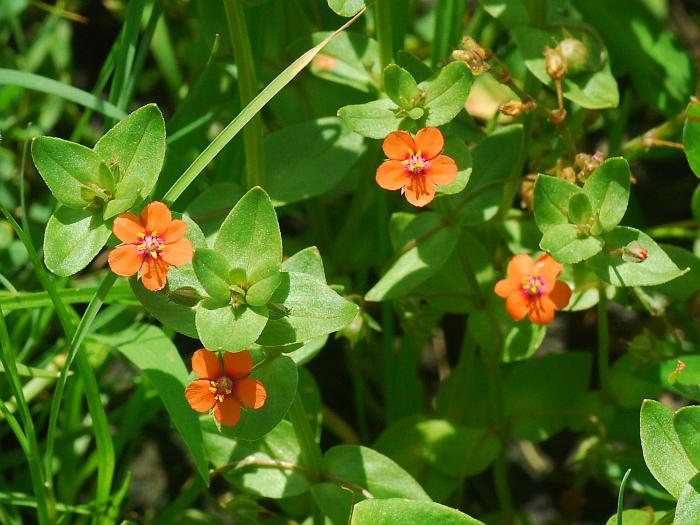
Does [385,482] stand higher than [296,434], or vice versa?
[296,434]

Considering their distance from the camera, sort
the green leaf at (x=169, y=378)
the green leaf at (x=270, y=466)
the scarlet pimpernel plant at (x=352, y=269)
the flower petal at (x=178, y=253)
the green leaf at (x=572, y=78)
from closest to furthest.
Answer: the flower petal at (x=178, y=253) → the scarlet pimpernel plant at (x=352, y=269) → the green leaf at (x=169, y=378) → the green leaf at (x=270, y=466) → the green leaf at (x=572, y=78)

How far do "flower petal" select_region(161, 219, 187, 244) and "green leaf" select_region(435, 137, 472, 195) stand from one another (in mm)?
407

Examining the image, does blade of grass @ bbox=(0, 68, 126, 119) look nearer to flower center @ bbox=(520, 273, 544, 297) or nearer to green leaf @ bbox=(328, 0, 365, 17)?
green leaf @ bbox=(328, 0, 365, 17)

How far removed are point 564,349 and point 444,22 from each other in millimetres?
821

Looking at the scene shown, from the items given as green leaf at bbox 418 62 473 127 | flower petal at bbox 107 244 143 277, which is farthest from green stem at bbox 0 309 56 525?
green leaf at bbox 418 62 473 127

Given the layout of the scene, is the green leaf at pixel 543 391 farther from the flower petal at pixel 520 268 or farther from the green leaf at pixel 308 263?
the green leaf at pixel 308 263

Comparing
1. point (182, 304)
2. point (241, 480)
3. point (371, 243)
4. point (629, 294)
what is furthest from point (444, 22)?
point (241, 480)

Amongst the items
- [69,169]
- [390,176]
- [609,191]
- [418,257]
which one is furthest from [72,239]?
[609,191]

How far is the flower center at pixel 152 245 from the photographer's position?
1.12m

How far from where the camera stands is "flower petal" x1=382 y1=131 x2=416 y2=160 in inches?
50.2

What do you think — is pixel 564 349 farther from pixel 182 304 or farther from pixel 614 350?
pixel 182 304

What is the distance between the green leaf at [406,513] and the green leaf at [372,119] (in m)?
0.53

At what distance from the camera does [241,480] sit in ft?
4.83

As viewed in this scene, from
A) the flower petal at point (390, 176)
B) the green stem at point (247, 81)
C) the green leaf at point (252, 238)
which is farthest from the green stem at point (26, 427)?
the flower petal at point (390, 176)
